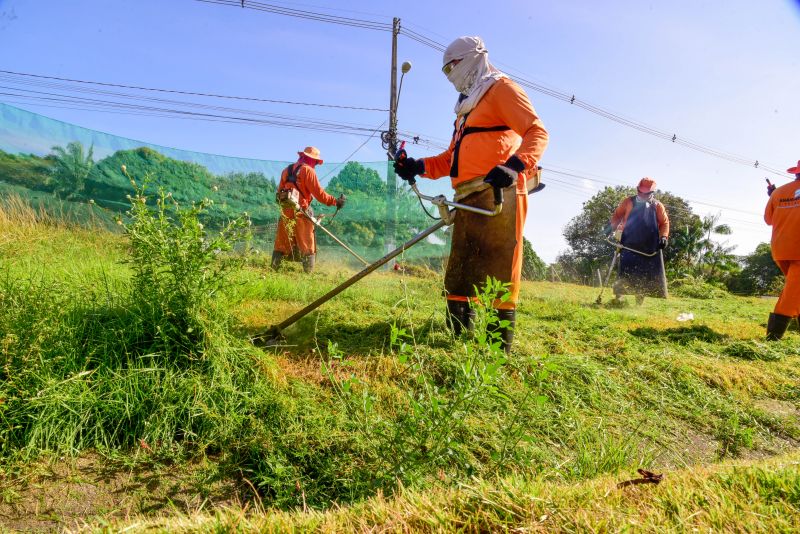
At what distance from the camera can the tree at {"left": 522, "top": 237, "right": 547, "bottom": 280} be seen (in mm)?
16219

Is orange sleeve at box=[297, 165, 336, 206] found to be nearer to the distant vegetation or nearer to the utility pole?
the distant vegetation

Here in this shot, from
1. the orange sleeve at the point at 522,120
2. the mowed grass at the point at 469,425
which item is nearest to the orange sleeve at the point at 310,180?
the mowed grass at the point at 469,425

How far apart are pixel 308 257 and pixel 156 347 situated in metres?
4.76

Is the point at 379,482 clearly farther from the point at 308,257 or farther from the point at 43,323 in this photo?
the point at 308,257

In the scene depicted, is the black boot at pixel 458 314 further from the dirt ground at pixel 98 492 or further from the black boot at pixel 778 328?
the black boot at pixel 778 328

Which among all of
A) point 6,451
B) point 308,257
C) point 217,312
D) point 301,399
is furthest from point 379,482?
point 308,257

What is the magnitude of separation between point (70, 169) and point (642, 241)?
10227 mm

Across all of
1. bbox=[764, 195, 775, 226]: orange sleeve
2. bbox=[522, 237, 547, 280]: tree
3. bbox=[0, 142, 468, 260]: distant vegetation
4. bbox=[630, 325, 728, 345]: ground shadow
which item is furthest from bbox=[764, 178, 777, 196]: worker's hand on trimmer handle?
bbox=[522, 237, 547, 280]: tree

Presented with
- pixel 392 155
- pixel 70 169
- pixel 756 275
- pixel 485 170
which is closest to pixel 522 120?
pixel 485 170

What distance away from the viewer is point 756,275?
90.4ft

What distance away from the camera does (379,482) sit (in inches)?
62.9

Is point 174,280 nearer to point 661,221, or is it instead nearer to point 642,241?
point 642,241

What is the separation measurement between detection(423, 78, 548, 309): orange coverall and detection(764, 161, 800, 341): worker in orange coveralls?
3686mm

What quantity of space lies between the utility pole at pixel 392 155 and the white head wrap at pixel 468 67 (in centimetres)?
686
